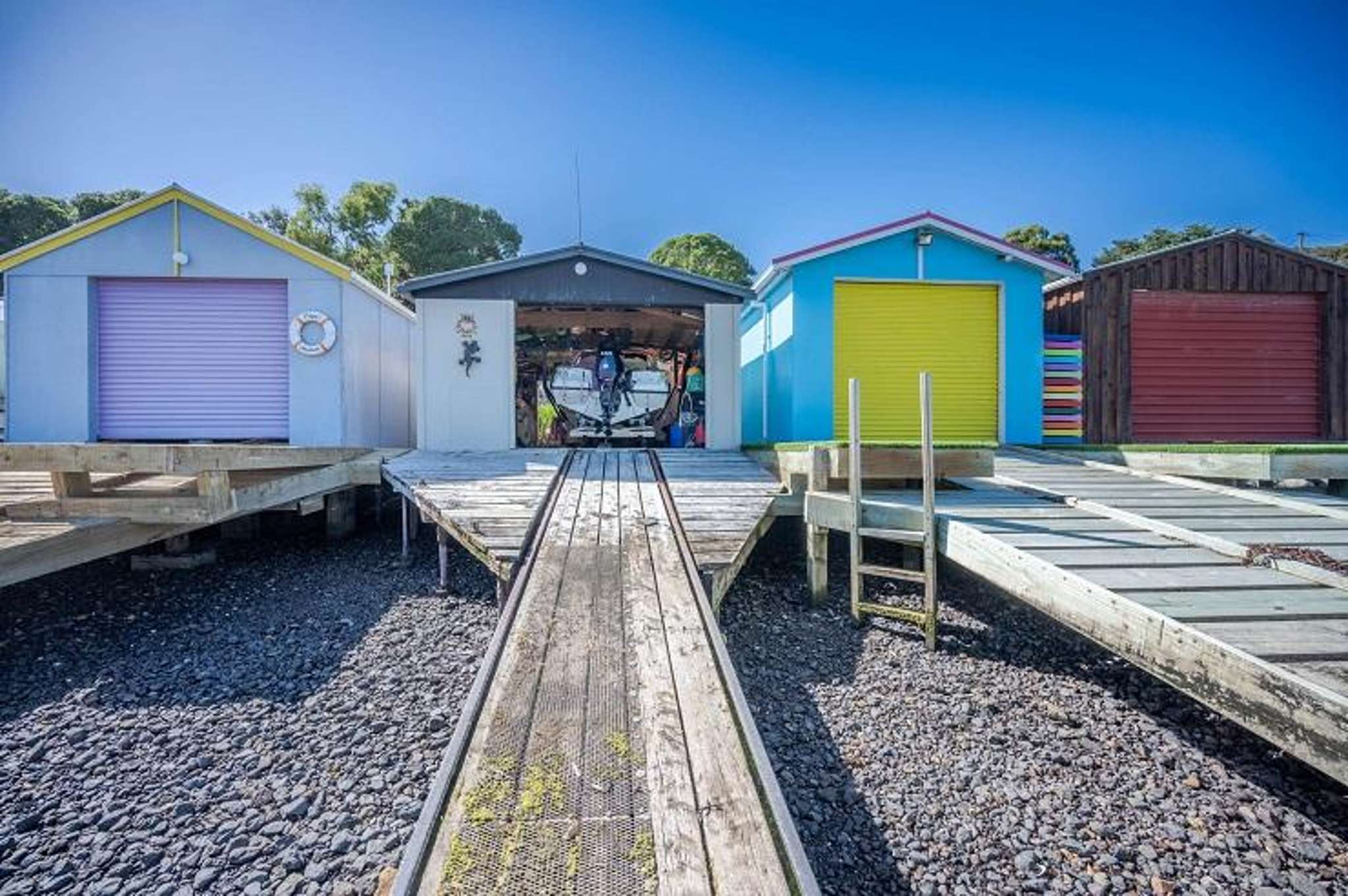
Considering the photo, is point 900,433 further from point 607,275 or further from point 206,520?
point 206,520

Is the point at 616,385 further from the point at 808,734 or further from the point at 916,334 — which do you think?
the point at 808,734

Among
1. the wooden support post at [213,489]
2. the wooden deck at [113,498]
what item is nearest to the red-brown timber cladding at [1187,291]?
the wooden deck at [113,498]

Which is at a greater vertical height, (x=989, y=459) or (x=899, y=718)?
(x=989, y=459)

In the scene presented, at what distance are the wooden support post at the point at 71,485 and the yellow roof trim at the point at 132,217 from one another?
14.4 feet

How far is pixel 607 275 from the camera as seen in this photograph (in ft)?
26.0

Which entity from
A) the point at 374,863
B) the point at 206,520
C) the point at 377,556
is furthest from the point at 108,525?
the point at 374,863

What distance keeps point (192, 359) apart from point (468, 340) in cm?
383

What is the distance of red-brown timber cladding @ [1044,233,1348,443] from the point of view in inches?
352

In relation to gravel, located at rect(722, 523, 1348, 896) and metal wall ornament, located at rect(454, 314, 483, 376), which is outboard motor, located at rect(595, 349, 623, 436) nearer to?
metal wall ornament, located at rect(454, 314, 483, 376)

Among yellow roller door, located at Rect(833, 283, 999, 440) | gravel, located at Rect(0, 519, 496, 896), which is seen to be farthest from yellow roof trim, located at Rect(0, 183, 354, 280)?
yellow roller door, located at Rect(833, 283, 999, 440)

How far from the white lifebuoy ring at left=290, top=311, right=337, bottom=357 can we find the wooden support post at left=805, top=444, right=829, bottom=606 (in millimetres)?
6865

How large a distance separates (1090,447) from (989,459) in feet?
11.4

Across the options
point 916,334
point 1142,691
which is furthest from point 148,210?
point 1142,691

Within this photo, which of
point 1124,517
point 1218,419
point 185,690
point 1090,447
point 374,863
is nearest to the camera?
point 374,863
